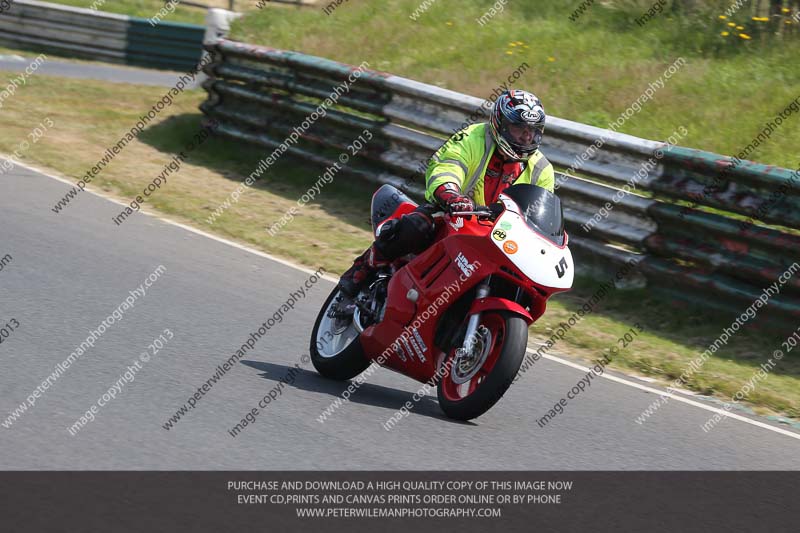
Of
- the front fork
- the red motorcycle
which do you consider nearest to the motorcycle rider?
the red motorcycle

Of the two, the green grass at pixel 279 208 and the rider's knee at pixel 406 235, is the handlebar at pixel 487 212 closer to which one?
the rider's knee at pixel 406 235

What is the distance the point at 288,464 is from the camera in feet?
16.8

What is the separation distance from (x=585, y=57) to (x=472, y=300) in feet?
27.3

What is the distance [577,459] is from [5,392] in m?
2.93

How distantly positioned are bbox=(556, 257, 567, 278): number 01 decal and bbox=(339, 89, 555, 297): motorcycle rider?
0.64 m

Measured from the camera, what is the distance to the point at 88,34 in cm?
2391

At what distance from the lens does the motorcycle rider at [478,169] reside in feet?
21.4

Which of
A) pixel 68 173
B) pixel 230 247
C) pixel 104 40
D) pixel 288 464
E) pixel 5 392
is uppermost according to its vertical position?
pixel 288 464

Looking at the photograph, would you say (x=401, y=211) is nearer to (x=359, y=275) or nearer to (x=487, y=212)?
(x=359, y=275)

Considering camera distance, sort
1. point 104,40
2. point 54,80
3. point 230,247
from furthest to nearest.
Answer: point 104,40
point 54,80
point 230,247
